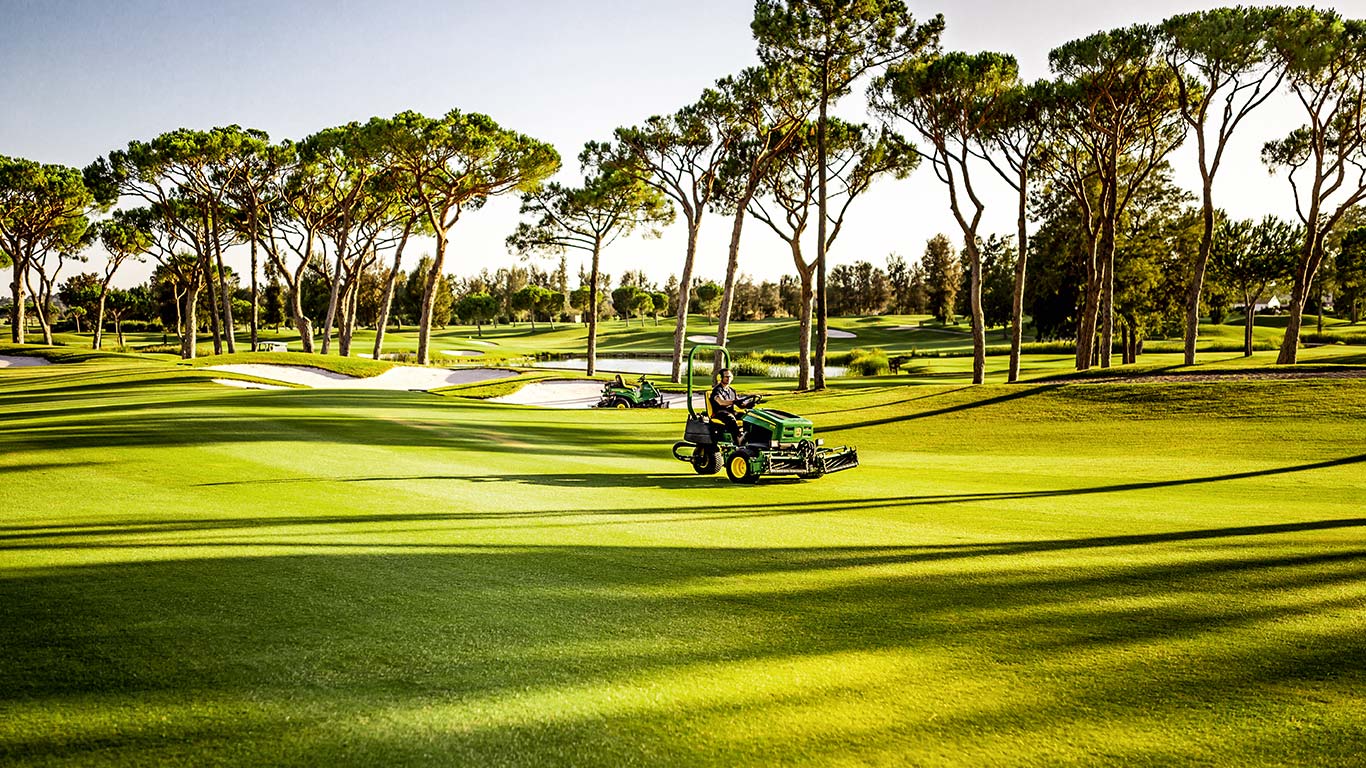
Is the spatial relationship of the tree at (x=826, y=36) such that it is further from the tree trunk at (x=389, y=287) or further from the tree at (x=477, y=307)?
the tree at (x=477, y=307)

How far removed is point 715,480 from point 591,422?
36.3ft

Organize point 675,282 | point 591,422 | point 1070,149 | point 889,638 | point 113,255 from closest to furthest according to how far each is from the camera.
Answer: point 889,638
point 591,422
point 1070,149
point 113,255
point 675,282

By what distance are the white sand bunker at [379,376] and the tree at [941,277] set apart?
79.6 meters

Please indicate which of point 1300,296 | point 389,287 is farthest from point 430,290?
point 1300,296

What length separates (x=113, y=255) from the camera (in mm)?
68500

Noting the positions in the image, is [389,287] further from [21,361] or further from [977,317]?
[977,317]

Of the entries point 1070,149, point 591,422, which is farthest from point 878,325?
point 591,422

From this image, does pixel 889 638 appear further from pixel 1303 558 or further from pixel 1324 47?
pixel 1324 47

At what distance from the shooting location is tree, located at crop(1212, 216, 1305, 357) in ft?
190

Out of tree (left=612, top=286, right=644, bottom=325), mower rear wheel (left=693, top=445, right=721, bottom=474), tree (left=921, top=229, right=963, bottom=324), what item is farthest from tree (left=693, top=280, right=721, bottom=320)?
mower rear wheel (left=693, top=445, right=721, bottom=474)

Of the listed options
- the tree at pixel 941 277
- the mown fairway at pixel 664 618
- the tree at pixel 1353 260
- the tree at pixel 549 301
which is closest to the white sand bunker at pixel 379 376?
the mown fairway at pixel 664 618

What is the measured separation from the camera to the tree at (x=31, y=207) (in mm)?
52500

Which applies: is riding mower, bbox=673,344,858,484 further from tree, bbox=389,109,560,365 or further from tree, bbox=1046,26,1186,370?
tree, bbox=389,109,560,365

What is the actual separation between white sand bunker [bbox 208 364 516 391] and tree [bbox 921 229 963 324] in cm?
7964
